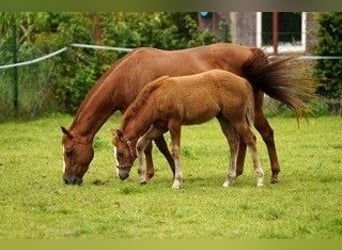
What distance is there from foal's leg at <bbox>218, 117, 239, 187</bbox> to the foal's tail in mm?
536

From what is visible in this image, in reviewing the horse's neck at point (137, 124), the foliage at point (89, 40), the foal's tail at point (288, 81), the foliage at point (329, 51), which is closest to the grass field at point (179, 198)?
the horse's neck at point (137, 124)

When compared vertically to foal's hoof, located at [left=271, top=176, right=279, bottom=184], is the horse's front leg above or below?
above

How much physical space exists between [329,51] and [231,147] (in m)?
8.39

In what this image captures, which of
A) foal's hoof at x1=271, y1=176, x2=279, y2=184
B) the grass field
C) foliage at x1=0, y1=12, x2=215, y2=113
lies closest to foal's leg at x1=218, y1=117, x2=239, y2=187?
the grass field

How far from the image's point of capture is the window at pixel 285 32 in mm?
16484

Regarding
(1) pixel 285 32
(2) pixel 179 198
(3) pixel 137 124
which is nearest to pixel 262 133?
(3) pixel 137 124

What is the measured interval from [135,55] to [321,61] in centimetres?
792

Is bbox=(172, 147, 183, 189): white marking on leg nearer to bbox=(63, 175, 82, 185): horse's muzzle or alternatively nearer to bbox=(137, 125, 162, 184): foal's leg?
bbox=(137, 125, 162, 184): foal's leg

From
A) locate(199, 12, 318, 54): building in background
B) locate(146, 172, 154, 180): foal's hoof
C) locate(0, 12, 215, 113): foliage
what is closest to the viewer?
locate(146, 172, 154, 180): foal's hoof

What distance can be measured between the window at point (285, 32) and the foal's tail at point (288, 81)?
914cm

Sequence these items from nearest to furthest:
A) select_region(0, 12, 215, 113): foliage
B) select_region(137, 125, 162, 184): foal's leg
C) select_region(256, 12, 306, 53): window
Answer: select_region(137, 125, 162, 184): foal's leg < select_region(0, 12, 215, 113): foliage < select_region(256, 12, 306, 53): window

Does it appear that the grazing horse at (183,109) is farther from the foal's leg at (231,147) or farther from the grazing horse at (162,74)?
the grazing horse at (162,74)

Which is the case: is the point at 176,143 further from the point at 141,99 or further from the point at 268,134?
the point at 268,134

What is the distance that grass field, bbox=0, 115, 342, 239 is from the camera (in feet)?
15.4
